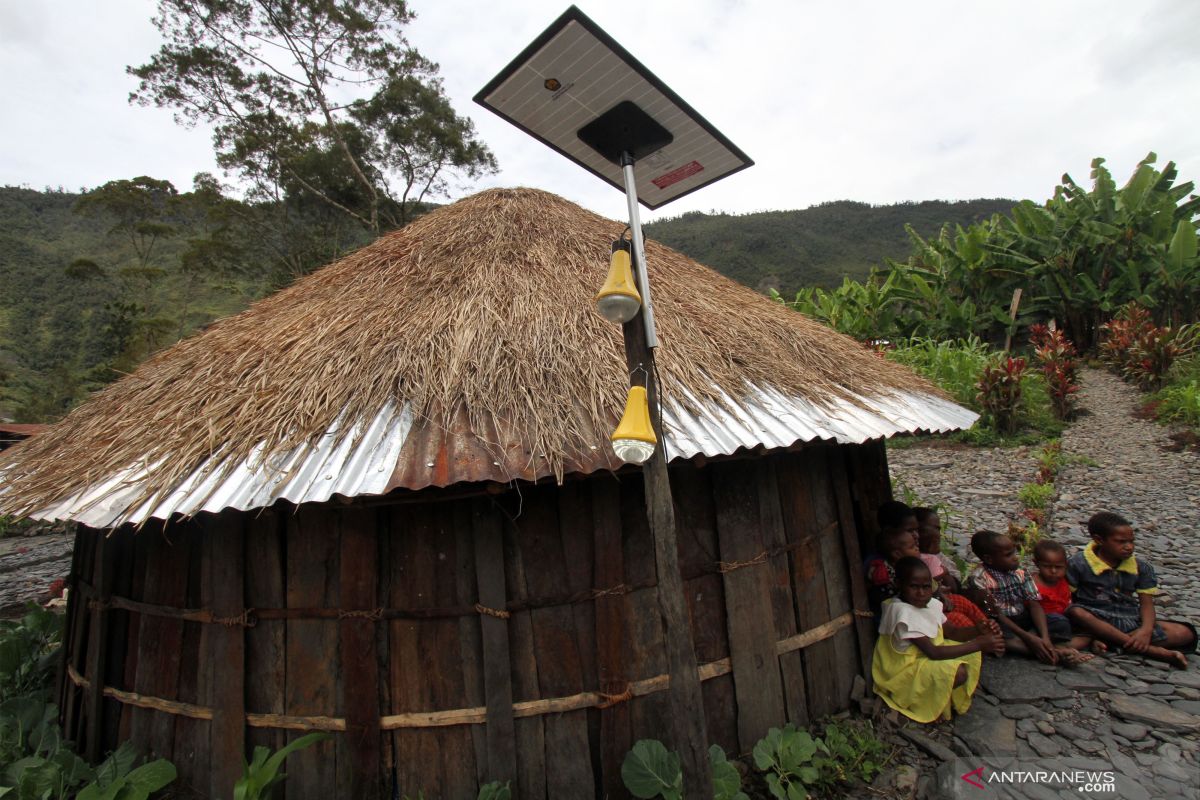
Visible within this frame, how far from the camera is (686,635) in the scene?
6.79 ft

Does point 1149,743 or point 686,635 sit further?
point 1149,743

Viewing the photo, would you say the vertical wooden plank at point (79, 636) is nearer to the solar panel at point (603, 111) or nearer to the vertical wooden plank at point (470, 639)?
the vertical wooden plank at point (470, 639)

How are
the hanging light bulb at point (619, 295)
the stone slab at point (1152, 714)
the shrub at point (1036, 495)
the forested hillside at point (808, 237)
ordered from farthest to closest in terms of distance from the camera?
the forested hillside at point (808, 237)
the shrub at point (1036, 495)
the stone slab at point (1152, 714)
the hanging light bulb at point (619, 295)

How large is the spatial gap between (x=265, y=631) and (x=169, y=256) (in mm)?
45563

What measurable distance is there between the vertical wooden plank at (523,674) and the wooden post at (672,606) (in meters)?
0.93

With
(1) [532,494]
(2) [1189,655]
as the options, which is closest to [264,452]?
(1) [532,494]

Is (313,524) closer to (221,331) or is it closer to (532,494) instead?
(532,494)

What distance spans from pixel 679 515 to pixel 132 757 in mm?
3116

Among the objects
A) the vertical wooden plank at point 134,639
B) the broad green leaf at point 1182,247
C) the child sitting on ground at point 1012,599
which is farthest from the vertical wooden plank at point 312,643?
the broad green leaf at point 1182,247

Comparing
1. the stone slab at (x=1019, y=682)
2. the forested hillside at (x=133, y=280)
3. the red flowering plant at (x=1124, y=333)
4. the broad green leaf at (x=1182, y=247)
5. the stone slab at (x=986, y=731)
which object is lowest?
the stone slab at (x=986, y=731)

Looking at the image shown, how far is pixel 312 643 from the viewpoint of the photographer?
9.25 feet

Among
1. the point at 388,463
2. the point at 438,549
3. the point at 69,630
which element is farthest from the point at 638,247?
the point at 69,630

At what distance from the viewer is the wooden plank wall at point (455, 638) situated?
2.75m

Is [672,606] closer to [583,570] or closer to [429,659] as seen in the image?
[583,570]
